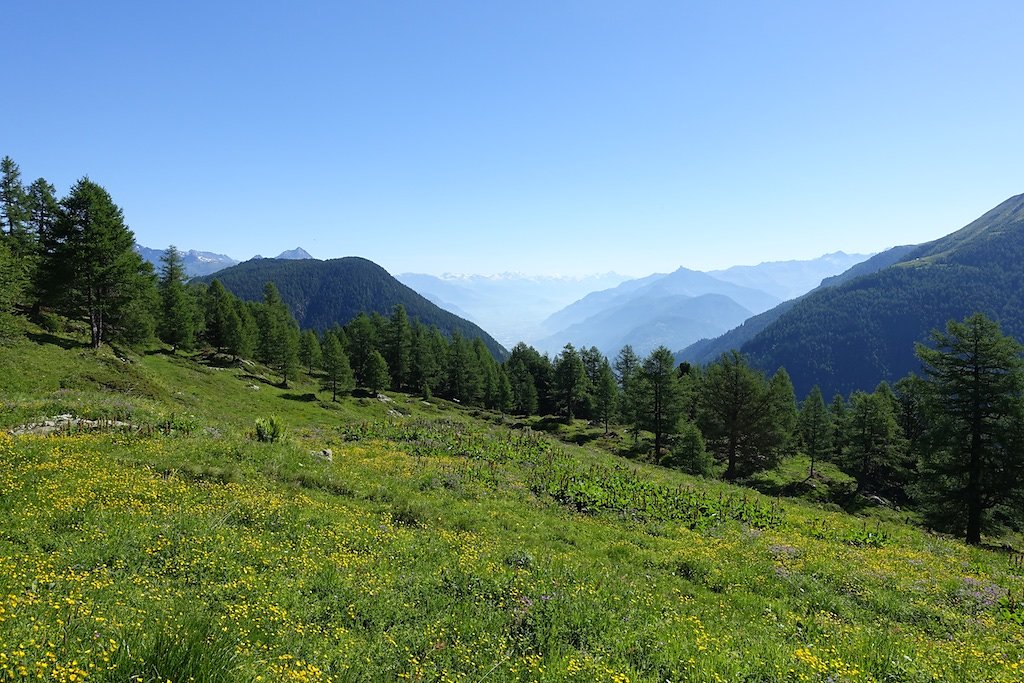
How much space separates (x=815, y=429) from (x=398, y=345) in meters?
72.0

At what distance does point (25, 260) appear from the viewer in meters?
42.8

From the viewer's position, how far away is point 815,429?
230 ft

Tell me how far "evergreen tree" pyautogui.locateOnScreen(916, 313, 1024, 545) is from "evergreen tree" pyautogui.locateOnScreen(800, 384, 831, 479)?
37731 mm

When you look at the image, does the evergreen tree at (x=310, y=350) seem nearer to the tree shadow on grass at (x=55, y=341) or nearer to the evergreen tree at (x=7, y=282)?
the tree shadow on grass at (x=55, y=341)

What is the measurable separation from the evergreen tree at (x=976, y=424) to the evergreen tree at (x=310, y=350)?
82839 millimetres

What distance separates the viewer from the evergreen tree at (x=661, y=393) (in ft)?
198

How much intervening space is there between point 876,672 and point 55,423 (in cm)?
2525

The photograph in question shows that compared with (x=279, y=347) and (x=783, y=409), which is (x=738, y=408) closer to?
(x=783, y=409)

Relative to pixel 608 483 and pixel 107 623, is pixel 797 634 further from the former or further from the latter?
pixel 608 483

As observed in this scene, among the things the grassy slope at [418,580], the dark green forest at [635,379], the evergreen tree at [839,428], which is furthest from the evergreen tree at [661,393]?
the grassy slope at [418,580]

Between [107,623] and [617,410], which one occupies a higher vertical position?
[107,623]

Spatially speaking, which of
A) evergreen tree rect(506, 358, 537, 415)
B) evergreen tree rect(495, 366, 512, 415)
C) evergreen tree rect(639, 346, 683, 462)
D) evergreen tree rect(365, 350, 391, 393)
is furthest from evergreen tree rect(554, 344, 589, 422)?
evergreen tree rect(365, 350, 391, 393)

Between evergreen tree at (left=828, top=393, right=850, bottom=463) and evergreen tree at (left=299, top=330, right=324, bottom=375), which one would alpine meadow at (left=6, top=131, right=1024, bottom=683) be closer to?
evergreen tree at (left=828, top=393, right=850, bottom=463)

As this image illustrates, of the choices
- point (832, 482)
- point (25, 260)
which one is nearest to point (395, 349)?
point (25, 260)
